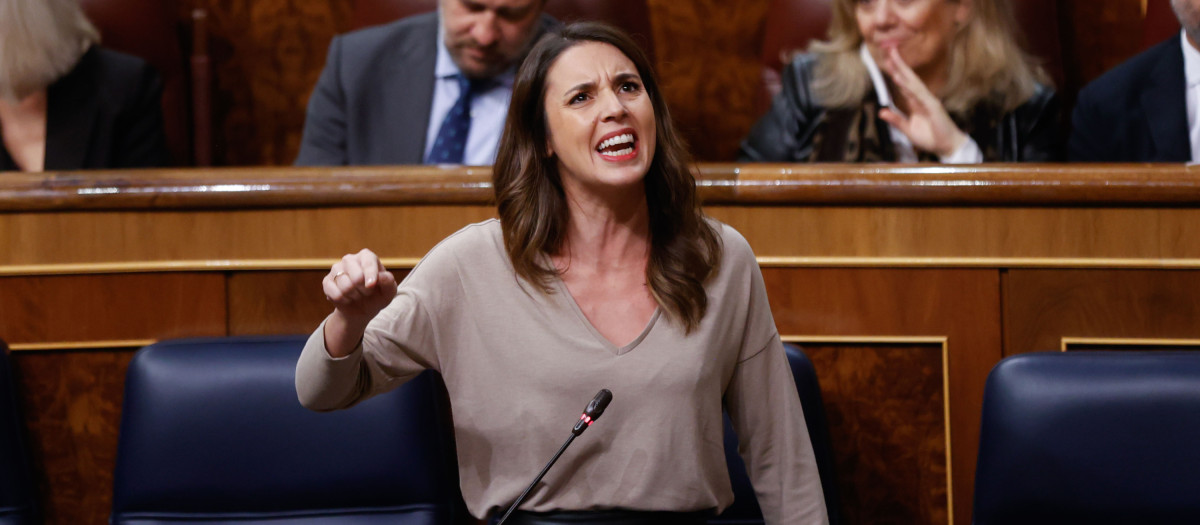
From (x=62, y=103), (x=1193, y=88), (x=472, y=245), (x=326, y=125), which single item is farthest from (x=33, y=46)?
(x=1193, y=88)

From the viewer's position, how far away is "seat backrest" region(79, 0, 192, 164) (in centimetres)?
138

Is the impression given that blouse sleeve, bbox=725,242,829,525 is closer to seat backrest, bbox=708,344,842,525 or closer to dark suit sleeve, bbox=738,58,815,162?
seat backrest, bbox=708,344,842,525

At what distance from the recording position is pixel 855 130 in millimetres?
1229

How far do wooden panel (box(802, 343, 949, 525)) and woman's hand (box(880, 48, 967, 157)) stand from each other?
33 cm

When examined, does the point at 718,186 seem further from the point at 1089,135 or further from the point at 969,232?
the point at 1089,135

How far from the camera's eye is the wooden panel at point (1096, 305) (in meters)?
0.90

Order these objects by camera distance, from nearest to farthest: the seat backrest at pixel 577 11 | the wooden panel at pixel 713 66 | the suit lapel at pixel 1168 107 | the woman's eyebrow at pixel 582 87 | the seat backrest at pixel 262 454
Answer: the woman's eyebrow at pixel 582 87 → the seat backrest at pixel 262 454 → the suit lapel at pixel 1168 107 → the seat backrest at pixel 577 11 → the wooden panel at pixel 713 66

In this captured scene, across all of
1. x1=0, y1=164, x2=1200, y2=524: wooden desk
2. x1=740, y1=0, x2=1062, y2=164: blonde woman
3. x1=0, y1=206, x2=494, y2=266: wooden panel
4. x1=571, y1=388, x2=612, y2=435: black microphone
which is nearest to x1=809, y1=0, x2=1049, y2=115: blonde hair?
x1=740, y1=0, x2=1062, y2=164: blonde woman

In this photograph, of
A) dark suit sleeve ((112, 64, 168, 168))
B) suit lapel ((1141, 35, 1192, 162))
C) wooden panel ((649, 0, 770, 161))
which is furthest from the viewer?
wooden panel ((649, 0, 770, 161))

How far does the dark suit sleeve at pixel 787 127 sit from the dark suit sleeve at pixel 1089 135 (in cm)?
27

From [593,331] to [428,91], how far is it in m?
0.62

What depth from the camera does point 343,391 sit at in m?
0.70

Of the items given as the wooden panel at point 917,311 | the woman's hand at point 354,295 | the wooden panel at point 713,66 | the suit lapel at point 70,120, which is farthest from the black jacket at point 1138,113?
the suit lapel at point 70,120

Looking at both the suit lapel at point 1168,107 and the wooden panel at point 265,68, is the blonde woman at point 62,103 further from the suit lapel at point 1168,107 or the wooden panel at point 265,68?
the suit lapel at point 1168,107
